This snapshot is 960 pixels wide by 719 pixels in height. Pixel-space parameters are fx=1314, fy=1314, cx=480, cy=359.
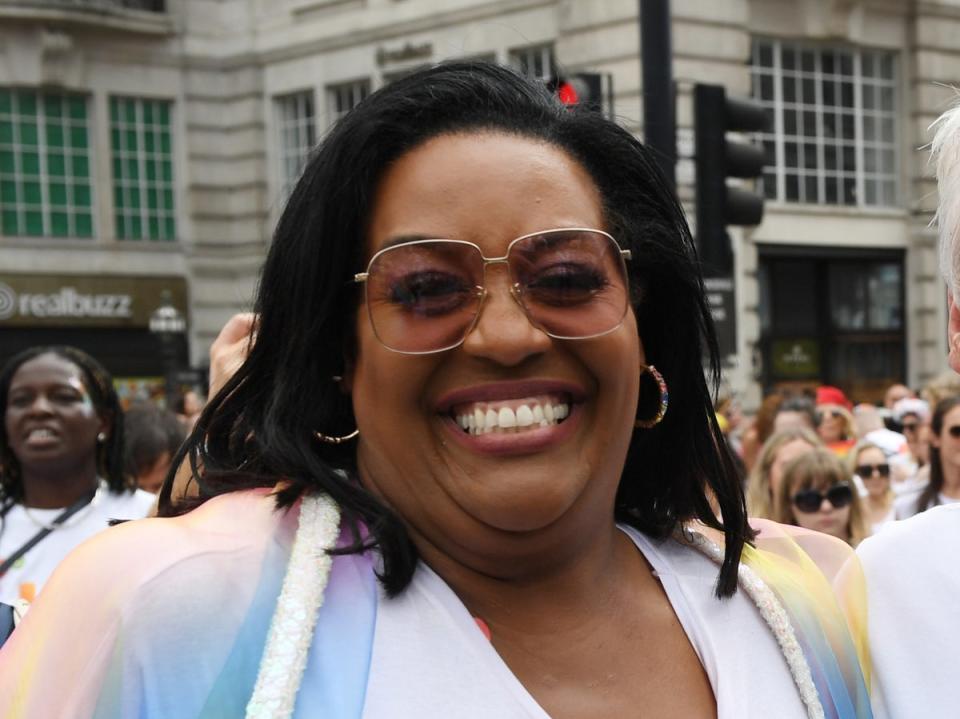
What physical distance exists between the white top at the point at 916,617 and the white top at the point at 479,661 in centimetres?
23

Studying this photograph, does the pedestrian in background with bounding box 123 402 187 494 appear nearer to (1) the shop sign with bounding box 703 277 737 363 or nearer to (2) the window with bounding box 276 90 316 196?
(1) the shop sign with bounding box 703 277 737 363

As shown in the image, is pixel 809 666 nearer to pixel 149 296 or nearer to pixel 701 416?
pixel 701 416

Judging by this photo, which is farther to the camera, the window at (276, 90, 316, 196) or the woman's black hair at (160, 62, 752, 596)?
the window at (276, 90, 316, 196)

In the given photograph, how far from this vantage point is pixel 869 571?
2174 mm

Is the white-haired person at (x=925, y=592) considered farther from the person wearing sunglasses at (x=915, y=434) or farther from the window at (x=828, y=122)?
the window at (x=828, y=122)

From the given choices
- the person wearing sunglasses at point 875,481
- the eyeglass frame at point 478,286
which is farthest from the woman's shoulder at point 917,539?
the person wearing sunglasses at point 875,481

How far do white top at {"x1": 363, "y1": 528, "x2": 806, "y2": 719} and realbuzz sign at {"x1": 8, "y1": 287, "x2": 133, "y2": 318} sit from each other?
68.7 ft

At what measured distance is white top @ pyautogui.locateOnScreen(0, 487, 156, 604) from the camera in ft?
15.2

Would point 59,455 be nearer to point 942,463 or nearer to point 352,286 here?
point 352,286

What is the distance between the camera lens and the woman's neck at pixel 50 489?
520cm

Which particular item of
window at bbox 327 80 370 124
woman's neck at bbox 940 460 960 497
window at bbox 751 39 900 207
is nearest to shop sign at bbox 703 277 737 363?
woman's neck at bbox 940 460 960 497

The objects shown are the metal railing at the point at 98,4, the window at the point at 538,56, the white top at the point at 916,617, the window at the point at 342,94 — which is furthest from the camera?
the metal railing at the point at 98,4

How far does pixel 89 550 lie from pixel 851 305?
61.9ft

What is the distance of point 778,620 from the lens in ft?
6.55
